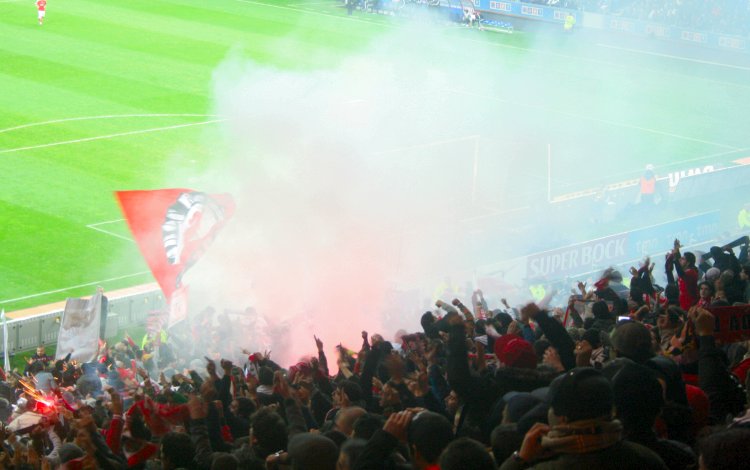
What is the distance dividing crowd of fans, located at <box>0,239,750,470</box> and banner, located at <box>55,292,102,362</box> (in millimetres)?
2809

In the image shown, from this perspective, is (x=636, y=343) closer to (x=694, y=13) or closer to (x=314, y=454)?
(x=314, y=454)

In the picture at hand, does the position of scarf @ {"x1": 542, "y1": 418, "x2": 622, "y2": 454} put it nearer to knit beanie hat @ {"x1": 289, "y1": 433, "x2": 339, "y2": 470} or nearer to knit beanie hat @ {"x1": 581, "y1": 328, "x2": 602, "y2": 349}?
knit beanie hat @ {"x1": 289, "y1": 433, "x2": 339, "y2": 470}

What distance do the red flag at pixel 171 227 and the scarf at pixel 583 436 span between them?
7085 mm

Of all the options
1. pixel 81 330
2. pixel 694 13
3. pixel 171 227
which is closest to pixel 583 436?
pixel 171 227

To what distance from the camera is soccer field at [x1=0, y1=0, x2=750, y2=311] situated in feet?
57.7

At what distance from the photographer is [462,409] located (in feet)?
16.1

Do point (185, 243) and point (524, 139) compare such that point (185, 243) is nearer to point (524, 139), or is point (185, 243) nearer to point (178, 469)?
point (178, 469)

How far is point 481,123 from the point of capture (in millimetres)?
22984

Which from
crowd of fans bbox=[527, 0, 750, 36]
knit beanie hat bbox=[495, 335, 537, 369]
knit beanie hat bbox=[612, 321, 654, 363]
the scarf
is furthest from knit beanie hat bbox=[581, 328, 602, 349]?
crowd of fans bbox=[527, 0, 750, 36]

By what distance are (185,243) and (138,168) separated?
10.7 meters

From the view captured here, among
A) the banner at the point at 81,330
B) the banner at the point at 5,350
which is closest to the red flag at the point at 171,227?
the banner at the point at 81,330

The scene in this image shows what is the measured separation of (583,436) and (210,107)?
22.5 m

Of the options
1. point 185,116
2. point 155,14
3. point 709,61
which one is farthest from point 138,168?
point 709,61

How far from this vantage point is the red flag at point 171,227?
1008 centimetres
